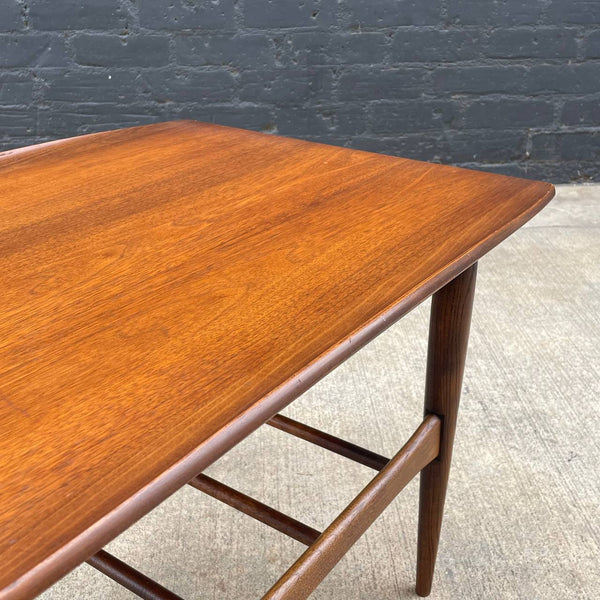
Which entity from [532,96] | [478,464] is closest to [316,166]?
[478,464]

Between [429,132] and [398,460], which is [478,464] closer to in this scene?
[398,460]

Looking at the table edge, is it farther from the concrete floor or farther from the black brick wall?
the black brick wall

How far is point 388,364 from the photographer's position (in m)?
2.00

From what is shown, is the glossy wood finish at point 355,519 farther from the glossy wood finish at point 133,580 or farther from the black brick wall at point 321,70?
the black brick wall at point 321,70

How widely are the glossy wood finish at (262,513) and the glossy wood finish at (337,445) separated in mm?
132

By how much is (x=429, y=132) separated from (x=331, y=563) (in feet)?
8.54

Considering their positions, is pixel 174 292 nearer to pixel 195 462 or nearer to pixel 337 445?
pixel 195 462

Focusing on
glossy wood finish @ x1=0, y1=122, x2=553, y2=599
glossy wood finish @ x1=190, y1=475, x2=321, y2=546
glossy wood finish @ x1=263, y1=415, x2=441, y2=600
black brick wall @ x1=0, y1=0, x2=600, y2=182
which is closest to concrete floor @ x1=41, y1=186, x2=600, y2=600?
glossy wood finish @ x1=190, y1=475, x2=321, y2=546

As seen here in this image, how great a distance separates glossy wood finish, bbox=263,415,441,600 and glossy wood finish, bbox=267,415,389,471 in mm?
101

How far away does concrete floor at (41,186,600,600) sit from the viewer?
4.38ft

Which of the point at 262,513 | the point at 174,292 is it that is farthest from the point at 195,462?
the point at 262,513

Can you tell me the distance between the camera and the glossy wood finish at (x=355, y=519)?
90cm

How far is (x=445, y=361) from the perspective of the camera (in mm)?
1125

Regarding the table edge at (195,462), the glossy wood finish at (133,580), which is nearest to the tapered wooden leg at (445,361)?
the table edge at (195,462)
